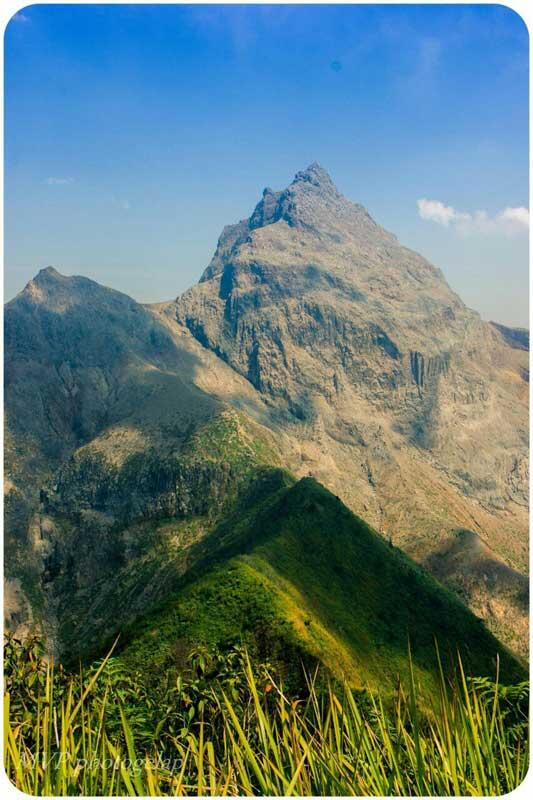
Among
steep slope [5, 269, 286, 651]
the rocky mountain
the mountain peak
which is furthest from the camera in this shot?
the mountain peak

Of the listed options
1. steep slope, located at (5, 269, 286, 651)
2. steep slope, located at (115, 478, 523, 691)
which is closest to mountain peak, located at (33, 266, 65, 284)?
steep slope, located at (5, 269, 286, 651)

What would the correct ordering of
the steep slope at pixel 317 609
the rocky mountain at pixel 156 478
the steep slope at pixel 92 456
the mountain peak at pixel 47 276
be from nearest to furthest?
the steep slope at pixel 317 609 → the rocky mountain at pixel 156 478 → the steep slope at pixel 92 456 → the mountain peak at pixel 47 276

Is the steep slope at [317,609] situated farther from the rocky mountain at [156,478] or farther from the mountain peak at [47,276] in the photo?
the mountain peak at [47,276]

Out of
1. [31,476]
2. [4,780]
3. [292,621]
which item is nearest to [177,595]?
[292,621]

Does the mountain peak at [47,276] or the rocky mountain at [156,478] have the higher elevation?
the mountain peak at [47,276]

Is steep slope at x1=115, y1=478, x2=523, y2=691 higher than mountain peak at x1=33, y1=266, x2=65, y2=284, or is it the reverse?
mountain peak at x1=33, y1=266, x2=65, y2=284

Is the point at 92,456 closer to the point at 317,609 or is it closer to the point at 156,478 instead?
→ the point at 156,478

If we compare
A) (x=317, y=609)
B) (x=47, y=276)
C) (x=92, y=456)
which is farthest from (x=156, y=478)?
(x=47, y=276)

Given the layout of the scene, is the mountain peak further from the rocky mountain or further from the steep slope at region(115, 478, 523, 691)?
the steep slope at region(115, 478, 523, 691)

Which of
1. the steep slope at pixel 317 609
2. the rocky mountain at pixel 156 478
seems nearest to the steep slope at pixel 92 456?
the rocky mountain at pixel 156 478

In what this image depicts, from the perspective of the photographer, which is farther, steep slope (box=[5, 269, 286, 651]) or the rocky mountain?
steep slope (box=[5, 269, 286, 651])
